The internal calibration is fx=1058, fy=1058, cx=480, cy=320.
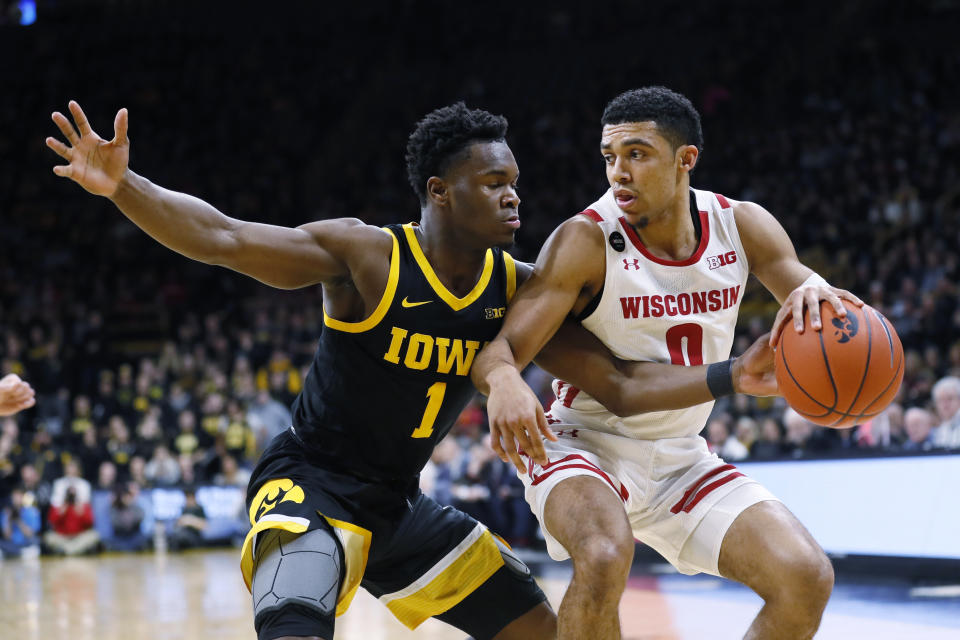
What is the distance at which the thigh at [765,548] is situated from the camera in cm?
333

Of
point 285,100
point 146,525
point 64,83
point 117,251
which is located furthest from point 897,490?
point 64,83

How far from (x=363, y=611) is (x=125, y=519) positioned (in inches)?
247

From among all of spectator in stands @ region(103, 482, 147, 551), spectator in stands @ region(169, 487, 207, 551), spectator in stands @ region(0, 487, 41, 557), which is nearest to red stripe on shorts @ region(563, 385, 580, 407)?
spectator in stands @ region(169, 487, 207, 551)

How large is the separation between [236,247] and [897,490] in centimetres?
580

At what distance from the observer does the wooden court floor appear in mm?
6352

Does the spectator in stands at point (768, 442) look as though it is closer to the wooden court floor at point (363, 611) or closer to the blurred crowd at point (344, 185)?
the blurred crowd at point (344, 185)

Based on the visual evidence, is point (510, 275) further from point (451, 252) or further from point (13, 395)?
point (13, 395)

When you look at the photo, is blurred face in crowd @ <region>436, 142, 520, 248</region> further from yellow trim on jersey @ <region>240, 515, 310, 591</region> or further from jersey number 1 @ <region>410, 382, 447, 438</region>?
yellow trim on jersey @ <region>240, 515, 310, 591</region>

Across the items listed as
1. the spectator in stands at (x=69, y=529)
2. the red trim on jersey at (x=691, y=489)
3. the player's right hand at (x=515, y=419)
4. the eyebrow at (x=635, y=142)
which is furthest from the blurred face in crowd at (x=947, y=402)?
the spectator in stands at (x=69, y=529)

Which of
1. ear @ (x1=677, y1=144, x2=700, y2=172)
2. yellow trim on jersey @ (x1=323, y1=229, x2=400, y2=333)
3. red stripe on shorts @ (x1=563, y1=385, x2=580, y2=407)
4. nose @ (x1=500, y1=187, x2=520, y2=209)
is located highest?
ear @ (x1=677, y1=144, x2=700, y2=172)

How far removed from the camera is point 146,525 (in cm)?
1312

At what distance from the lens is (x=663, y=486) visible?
3809mm

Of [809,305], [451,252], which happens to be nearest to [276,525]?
[451,252]

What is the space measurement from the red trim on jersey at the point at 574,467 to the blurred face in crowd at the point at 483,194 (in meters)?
0.80
